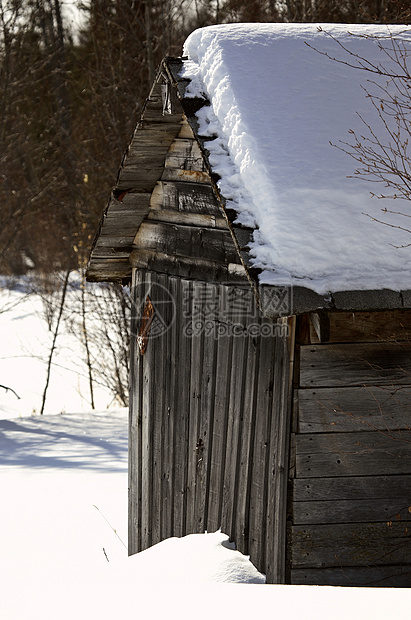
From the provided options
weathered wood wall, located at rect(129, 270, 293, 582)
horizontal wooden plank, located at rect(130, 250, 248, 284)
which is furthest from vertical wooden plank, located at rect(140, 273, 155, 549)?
horizontal wooden plank, located at rect(130, 250, 248, 284)

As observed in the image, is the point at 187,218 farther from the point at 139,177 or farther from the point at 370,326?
the point at 370,326

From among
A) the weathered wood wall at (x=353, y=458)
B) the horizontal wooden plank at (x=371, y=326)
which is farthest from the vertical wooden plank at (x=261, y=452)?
the horizontal wooden plank at (x=371, y=326)

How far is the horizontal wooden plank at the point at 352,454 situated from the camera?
12.3 ft

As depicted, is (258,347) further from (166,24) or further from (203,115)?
(166,24)

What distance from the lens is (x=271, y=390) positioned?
3934 mm

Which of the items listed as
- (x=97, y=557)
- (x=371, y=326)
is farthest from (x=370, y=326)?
(x=97, y=557)

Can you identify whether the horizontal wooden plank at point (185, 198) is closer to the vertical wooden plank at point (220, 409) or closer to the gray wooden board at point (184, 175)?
the gray wooden board at point (184, 175)

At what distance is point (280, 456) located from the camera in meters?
3.76

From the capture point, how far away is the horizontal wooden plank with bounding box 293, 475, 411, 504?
3.74 meters

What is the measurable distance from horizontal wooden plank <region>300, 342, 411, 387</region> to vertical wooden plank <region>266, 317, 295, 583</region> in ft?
0.32

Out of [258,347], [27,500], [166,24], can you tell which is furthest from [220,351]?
[166,24]

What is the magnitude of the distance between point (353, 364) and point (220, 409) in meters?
1.10

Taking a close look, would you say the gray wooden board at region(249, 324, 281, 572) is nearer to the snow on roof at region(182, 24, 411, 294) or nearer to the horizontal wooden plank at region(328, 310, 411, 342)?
the horizontal wooden plank at region(328, 310, 411, 342)

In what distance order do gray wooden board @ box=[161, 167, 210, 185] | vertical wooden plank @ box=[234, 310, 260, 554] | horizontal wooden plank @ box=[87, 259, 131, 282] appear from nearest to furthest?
vertical wooden plank @ box=[234, 310, 260, 554], gray wooden board @ box=[161, 167, 210, 185], horizontal wooden plank @ box=[87, 259, 131, 282]
